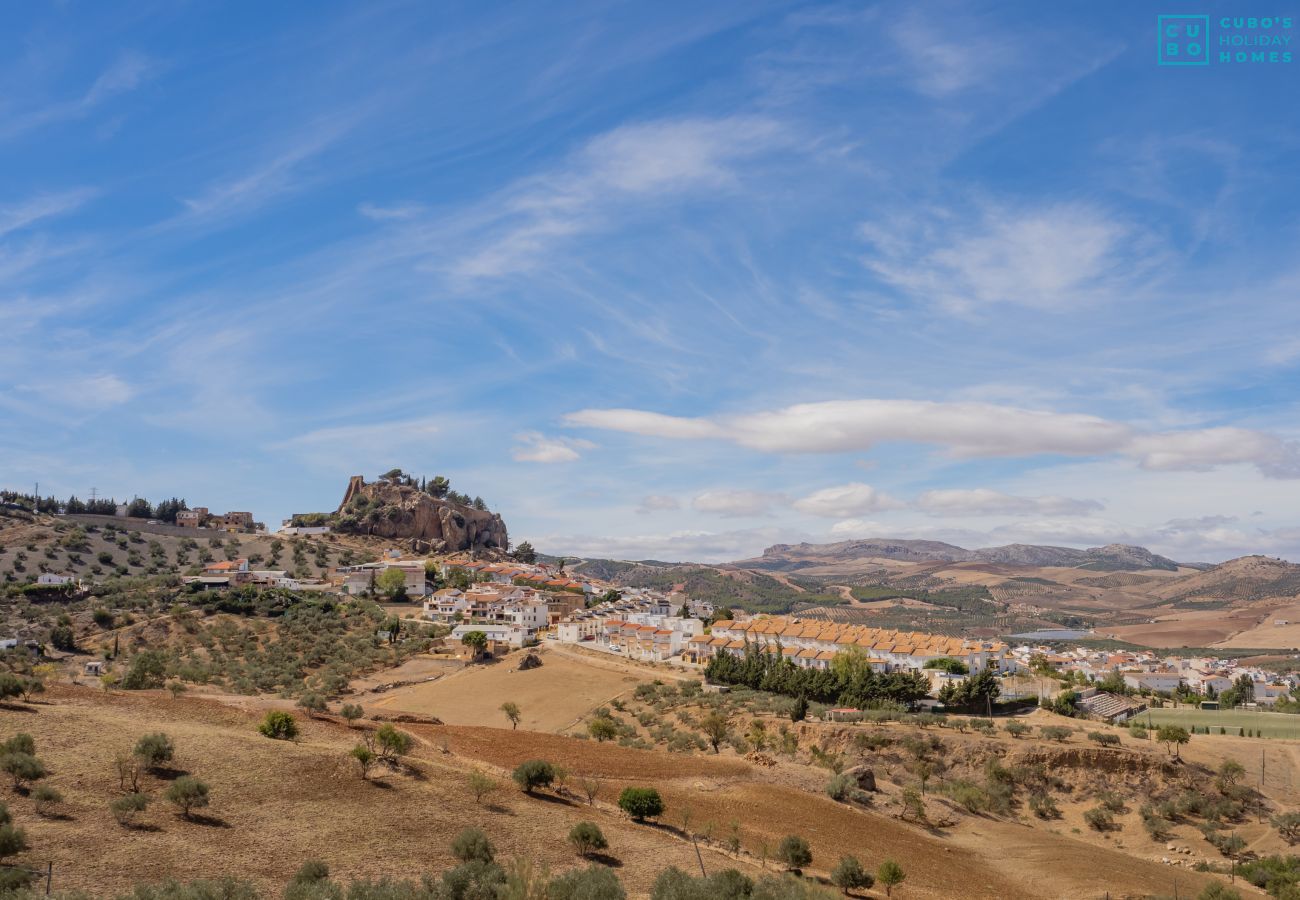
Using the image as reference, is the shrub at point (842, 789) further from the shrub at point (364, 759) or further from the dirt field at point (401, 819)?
the shrub at point (364, 759)

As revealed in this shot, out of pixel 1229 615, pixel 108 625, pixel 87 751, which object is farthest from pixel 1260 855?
pixel 1229 615

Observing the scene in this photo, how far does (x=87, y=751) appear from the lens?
2225 cm

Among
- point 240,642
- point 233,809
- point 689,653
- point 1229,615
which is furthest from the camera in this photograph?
point 1229,615

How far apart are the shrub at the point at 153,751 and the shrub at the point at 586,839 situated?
429 inches

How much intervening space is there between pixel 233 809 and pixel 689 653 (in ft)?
187

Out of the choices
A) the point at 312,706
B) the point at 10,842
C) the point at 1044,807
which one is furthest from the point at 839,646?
the point at 10,842

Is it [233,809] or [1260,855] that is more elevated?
[233,809]

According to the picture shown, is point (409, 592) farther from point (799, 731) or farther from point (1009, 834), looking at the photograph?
point (1009, 834)

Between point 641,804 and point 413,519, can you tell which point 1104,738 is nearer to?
point 641,804

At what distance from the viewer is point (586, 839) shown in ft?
71.4

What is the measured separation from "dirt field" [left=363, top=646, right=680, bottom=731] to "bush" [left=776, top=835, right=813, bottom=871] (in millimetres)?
29523

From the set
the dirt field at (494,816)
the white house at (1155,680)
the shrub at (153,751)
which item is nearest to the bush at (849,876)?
the dirt field at (494,816)

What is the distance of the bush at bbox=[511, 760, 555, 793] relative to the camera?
26188mm

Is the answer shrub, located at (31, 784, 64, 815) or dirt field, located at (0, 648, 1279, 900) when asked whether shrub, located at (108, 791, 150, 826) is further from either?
shrub, located at (31, 784, 64, 815)
